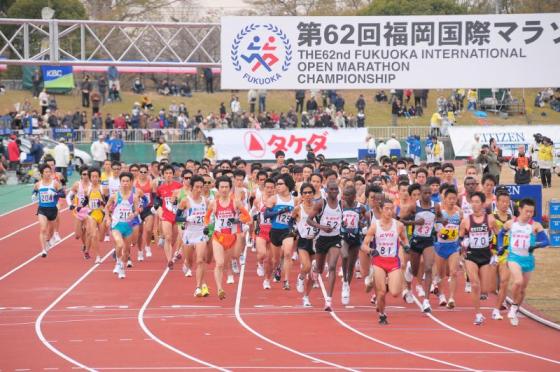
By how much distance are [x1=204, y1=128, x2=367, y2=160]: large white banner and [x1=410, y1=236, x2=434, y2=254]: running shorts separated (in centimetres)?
2357

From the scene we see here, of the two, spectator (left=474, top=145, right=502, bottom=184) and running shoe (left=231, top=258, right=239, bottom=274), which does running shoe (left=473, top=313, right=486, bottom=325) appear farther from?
spectator (left=474, top=145, right=502, bottom=184)

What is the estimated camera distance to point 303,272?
17.0m

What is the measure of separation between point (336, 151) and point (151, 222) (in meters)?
19.6

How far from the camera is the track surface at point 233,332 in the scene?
13.0 m

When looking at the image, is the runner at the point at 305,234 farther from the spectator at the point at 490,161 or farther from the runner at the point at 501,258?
the spectator at the point at 490,161

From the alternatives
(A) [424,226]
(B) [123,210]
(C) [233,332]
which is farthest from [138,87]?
(C) [233,332]

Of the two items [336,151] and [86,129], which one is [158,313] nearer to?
[336,151]

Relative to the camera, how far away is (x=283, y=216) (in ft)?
60.4

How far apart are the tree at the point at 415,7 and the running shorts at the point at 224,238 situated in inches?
1894

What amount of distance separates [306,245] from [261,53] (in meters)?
14.0

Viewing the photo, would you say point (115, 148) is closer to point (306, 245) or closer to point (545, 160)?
point (545, 160)

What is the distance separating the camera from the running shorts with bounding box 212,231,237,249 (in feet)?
57.0

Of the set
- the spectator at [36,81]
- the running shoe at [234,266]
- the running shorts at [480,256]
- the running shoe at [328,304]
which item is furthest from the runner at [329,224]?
the spectator at [36,81]

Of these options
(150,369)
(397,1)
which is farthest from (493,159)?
(397,1)
